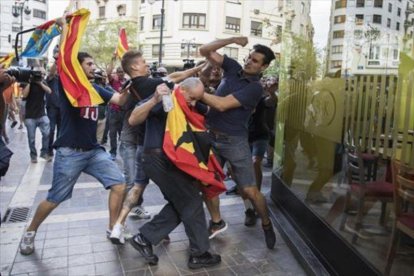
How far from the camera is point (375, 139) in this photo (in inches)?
122

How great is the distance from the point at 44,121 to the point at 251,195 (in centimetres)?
577

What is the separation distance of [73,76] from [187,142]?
1260 millimetres

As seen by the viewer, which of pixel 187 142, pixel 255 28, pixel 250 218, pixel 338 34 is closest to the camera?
pixel 187 142

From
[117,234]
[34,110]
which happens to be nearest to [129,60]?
[117,234]

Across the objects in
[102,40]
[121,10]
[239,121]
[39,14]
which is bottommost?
[239,121]

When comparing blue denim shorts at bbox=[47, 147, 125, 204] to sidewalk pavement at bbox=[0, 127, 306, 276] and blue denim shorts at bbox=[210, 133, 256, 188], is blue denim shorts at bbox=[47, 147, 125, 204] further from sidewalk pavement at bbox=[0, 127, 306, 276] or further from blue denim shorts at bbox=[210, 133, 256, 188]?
blue denim shorts at bbox=[210, 133, 256, 188]

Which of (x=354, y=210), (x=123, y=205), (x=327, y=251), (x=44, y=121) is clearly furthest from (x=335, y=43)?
(x=44, y=121)

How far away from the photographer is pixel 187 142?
140 inches

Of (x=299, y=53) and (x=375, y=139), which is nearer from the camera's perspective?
(x=375, y=139)

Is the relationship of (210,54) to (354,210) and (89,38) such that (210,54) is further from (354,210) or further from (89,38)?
(89,38)

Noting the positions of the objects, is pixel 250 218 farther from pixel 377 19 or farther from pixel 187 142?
pixel 377 19

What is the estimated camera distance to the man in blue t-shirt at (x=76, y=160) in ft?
13.3

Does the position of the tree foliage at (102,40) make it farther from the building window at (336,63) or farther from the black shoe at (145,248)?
the black shoe at (145,248)

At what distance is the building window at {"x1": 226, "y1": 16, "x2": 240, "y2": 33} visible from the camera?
144 feet
